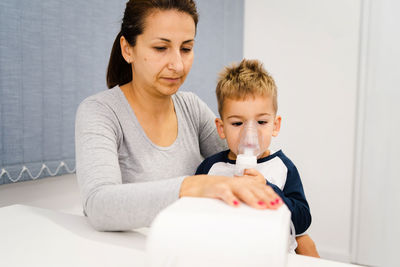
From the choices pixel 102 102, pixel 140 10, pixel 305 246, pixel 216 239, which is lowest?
pixel 305 246

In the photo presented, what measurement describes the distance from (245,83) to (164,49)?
283 millimetres

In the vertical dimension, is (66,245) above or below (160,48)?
below

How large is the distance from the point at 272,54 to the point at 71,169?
2.01 m

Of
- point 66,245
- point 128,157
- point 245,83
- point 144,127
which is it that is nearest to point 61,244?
point 66,245

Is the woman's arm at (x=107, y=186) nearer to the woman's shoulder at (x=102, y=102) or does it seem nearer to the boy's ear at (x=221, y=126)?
the woman's shoulder at (x=102, y=102)

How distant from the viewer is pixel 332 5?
279cm

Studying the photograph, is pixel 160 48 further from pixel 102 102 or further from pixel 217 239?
pixel 217 239

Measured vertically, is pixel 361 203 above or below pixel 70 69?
below

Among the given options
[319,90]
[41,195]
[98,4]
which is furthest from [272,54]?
[41,195]

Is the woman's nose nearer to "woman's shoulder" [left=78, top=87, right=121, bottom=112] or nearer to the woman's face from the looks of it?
the woman's face

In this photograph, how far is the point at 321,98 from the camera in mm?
2842

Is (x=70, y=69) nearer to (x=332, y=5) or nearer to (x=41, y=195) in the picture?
(x=41, y=195)

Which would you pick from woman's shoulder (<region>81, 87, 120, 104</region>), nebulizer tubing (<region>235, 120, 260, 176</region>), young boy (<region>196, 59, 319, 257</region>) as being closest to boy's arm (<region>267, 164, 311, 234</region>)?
young boy (<region>196, 59, 319, 257</region>)

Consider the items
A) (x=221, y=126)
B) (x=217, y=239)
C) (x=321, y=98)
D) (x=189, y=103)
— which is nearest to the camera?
(x=217, y=239)
